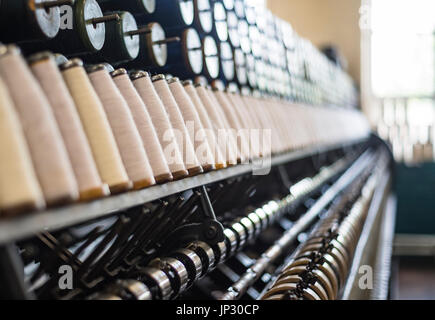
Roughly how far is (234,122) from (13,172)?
1218 millimetres

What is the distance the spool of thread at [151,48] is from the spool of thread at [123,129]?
0.56m

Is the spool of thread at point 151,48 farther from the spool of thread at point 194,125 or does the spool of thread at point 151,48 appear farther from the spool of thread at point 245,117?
the spool of thread at point 245,117

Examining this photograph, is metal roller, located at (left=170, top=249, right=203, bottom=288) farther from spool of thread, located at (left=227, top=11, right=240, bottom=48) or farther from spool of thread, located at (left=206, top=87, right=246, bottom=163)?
spool of thread, located at (left=227, top=11, right=240, bottom=48)

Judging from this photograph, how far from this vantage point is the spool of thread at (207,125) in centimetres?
160

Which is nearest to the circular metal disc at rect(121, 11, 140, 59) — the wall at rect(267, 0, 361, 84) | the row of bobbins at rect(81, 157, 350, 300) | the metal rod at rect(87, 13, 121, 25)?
the metal rod at rect(87, 13, 121, 25)

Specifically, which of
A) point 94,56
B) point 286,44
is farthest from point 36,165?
point 286,44

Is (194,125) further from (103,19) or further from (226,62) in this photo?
(226,62)

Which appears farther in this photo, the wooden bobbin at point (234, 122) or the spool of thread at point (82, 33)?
the wooden bobbin at point (234, 122)

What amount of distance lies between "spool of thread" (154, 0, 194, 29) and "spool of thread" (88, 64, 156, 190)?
815 mm

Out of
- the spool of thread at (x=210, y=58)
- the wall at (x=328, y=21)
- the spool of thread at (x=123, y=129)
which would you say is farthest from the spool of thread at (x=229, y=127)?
the wall at (x=328, y=21)

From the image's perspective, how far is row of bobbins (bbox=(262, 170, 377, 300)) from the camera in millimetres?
1480

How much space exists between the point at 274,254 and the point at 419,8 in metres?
7.19

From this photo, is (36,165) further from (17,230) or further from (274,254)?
(274,254)

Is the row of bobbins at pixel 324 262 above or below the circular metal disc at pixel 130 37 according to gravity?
below
